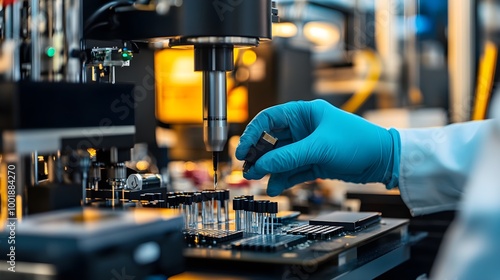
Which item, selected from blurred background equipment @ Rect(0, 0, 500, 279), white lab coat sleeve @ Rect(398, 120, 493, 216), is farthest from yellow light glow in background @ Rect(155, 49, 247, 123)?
white lab coat sleeve @ Rect(398, 120, 493, 216)

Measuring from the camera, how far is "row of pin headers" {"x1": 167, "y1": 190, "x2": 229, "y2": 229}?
46.7 inches

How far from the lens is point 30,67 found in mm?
1006

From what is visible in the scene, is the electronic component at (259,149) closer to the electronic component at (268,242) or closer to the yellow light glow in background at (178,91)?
the electronic component at (268,242)

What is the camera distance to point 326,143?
141 cm

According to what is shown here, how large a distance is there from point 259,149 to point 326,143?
0.56 ft

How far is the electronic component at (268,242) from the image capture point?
39.1 inches

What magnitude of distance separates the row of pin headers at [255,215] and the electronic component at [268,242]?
6cm

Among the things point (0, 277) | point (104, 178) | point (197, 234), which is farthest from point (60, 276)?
point (104, 178)

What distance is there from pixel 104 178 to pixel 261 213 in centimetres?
29

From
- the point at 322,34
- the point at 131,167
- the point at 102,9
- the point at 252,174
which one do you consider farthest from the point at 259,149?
the point at 322,34

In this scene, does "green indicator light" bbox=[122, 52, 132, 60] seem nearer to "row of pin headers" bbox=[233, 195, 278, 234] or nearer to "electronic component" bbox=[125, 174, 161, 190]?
"electronic component" bbox=[125, 174, 161, 190]

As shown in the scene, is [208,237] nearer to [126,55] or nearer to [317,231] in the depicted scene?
[317,231]

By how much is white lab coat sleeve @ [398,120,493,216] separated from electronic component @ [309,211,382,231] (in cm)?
20

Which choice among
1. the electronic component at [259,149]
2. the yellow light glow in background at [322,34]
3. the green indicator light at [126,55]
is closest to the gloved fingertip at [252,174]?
the electronic component at [259,149]
